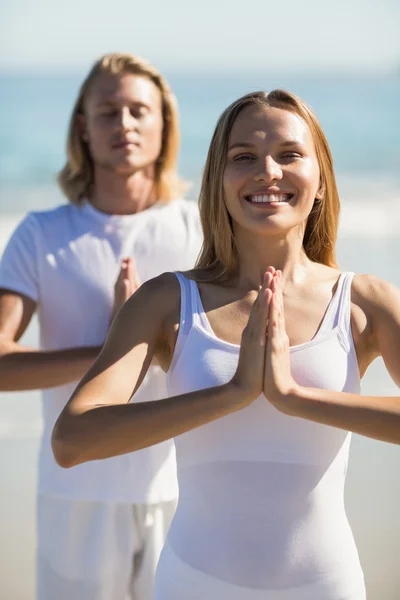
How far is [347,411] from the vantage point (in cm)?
201

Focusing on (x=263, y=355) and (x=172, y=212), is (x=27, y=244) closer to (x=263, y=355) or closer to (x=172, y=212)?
(x=172, y=212)

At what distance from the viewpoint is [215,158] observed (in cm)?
228

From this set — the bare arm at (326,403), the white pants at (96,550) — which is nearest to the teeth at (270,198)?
the bare arm at (326,403)

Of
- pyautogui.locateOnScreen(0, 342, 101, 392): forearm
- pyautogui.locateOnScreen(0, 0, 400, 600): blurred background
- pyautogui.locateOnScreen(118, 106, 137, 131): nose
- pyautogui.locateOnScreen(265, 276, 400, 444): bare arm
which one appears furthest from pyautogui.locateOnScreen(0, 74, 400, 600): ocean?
pyautogui.locateOnScreen(265, 276, 400, 444): bare arm

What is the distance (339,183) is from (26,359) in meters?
13.8

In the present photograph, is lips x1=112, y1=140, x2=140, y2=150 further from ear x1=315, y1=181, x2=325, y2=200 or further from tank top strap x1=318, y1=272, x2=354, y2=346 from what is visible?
tank top strap x1=318, y1=272, x2=354, y2=346

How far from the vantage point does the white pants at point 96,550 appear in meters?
2.98

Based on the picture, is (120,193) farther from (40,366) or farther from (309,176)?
(309,176)

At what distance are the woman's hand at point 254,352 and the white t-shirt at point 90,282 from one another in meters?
0.99

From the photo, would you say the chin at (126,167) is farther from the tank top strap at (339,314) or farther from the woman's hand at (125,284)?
the tank top strap at (339,314)

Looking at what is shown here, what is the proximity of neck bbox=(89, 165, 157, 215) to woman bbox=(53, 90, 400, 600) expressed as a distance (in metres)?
1.00

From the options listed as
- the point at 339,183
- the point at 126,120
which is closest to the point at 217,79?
the point at 339,183

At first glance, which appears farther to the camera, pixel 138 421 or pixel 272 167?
pixel 272 167

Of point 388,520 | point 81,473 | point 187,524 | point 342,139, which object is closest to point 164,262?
point 81,473
